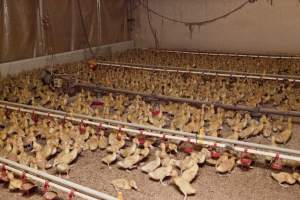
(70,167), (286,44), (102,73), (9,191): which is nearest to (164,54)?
(102,73)

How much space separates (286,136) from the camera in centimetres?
383

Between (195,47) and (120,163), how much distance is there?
21.8ft

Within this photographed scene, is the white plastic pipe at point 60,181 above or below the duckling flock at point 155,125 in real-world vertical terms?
below

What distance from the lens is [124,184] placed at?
3.11m

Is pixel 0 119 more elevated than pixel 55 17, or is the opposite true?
pixel 55 17

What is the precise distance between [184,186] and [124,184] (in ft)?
1.78

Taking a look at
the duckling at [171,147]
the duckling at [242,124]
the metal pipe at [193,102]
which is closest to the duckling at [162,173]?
the duckling at [171,147]

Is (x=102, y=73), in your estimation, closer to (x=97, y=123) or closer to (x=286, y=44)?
(x=97, y=123)

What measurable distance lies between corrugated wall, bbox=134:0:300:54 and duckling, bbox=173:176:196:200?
6.38 metres

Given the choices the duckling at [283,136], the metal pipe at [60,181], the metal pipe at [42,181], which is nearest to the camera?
the metal pipe at [60,181]

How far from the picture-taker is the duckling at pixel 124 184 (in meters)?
3.10

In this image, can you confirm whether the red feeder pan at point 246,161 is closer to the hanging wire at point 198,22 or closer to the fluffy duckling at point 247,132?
the fluffy duckling at point 247,132

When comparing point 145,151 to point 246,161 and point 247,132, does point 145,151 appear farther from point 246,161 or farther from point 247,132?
point 247,132

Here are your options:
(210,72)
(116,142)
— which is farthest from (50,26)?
(116,142)
